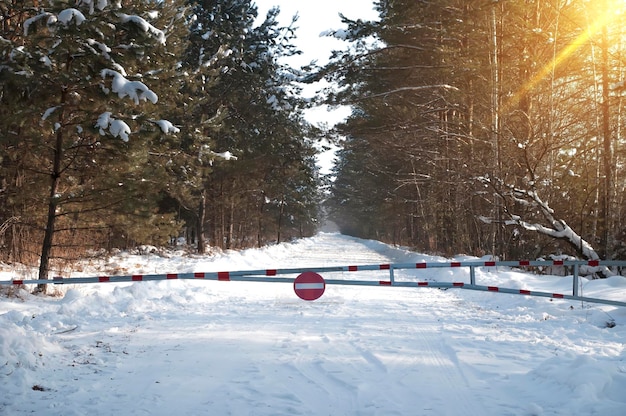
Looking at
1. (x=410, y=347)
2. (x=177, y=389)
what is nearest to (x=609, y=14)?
(x=410, y=347)

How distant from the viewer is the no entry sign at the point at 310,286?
870 centimetres

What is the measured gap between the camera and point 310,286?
29.1ft

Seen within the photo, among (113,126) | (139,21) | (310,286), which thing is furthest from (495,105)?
(113,126)

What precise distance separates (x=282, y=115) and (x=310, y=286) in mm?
17153

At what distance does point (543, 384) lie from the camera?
453 centimetres

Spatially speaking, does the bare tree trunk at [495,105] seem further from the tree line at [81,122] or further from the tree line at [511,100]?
the tree line at [81,122]

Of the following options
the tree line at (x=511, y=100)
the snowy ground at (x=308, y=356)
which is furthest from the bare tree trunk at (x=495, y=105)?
the snowy ground at (x=308, y=356)

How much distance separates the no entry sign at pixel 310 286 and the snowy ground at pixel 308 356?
1.10 feet

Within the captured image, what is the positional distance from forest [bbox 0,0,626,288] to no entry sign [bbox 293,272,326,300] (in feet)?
14.6

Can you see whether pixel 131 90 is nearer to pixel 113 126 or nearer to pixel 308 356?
pixel 113 126

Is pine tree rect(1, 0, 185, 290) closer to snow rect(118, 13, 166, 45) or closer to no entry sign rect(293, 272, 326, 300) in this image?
snow rect(118, 13, 166, 45)

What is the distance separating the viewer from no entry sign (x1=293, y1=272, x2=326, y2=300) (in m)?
8.70

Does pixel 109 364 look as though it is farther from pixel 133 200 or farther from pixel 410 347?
pixel 133 200

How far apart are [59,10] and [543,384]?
10295mm
